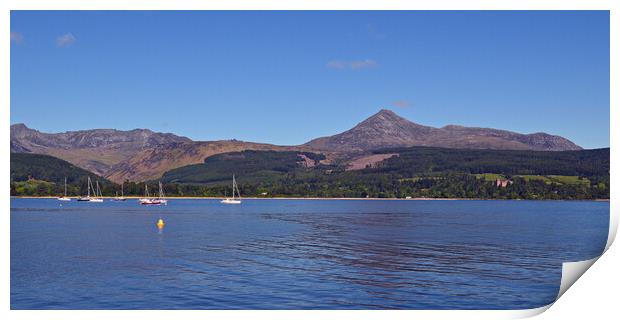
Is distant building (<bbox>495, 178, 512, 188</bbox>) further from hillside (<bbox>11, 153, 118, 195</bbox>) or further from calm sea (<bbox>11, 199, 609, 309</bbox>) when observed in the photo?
calm sea (<bbox>11, 199, 609, 309</bbox>)

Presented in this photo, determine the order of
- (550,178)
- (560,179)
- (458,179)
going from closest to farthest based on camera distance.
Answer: (560,179)
(550,178)
(458,179)

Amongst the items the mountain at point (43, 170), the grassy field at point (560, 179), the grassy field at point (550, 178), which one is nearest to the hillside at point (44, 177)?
the mountain at point (43, 170)

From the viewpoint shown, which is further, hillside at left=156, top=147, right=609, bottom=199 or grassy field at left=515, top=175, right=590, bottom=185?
grassy field at left=515, top=175, right=590, bottom=185

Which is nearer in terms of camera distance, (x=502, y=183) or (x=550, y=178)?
(x=550, y=178)

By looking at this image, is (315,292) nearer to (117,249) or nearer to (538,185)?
(117,249)

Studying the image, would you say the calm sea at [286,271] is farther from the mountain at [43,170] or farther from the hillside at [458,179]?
the mountain at [43,170]

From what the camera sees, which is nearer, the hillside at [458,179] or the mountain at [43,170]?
the hillside at [458,179]

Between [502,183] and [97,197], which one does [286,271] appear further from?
[502,183]

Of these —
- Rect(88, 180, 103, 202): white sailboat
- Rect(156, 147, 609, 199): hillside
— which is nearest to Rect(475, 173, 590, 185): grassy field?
Rect(156, 147, 609, 199): hillside

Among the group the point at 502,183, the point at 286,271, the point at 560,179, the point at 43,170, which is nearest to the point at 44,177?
the point at 43,170

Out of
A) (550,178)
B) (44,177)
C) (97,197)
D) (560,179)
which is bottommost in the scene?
(97,197)

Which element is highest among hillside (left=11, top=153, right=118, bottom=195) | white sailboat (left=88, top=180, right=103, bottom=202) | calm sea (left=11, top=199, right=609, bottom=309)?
hillside (left=11, top=153, right=118, bottom=195)

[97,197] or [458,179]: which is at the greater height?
[458,179]
